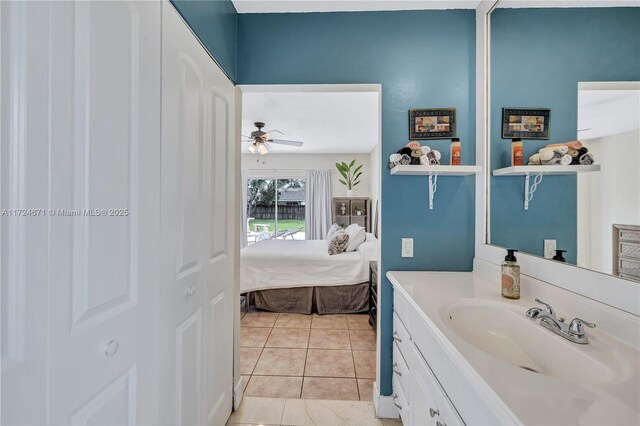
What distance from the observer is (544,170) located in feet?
4.47

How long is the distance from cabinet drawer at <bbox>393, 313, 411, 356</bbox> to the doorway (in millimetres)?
531

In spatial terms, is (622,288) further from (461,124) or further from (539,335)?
(461,124)

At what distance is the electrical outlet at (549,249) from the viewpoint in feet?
4.12

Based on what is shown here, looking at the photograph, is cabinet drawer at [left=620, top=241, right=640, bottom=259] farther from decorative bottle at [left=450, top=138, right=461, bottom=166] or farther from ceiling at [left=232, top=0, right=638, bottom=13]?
ceiling at [left=232, top=0, right=638, bottom=13]

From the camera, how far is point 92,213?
27.9 inches

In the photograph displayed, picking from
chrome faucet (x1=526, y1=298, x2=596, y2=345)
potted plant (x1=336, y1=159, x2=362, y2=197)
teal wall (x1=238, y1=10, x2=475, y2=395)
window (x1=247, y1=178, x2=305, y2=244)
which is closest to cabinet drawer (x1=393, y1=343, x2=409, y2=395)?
teal wall (x1=238, y1=10, x2=475, y2=395)

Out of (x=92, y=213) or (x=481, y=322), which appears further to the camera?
(x=481, y=322)

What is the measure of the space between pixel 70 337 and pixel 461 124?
6.68 ft

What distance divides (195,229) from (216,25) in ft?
3.60

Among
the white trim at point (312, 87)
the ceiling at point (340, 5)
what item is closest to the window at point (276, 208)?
the white trim at point (312, 87)

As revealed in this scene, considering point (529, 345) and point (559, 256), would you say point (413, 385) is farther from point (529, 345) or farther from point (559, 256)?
point (559, 256)

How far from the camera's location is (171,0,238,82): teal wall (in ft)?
4.01

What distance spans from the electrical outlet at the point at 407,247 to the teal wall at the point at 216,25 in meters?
1.49

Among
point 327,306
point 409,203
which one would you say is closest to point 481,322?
point 409,203
